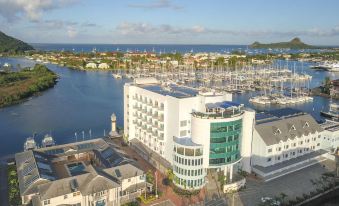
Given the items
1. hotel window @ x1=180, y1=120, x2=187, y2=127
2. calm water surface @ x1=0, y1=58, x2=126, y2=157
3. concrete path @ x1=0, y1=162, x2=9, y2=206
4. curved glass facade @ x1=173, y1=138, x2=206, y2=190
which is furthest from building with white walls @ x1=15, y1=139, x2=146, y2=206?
calm water surface @ x1=0, y1=58, x2=126, y2=157

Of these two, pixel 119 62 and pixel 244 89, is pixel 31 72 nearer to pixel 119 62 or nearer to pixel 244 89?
pixel 119 62

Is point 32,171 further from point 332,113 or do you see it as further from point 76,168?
point 332,113

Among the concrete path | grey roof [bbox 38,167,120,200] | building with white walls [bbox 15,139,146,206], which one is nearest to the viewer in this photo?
grey roof [bbox 38,167,120,200]

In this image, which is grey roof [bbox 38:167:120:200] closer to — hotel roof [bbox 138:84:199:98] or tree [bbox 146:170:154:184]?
tree [bbox 146:170:154:184]

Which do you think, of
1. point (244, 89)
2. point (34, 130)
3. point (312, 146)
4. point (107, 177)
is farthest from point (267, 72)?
point (107, 177)

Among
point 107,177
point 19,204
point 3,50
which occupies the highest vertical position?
point 3,50

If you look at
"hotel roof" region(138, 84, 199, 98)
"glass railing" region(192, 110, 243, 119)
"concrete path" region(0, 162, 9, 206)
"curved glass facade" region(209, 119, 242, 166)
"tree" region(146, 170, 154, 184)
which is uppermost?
"hotel roof" region(138, 84, 199, 98)

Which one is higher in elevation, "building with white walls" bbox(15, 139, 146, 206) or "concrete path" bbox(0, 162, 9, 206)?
"building with white walls" bbox(15, 139, 146, 206)
